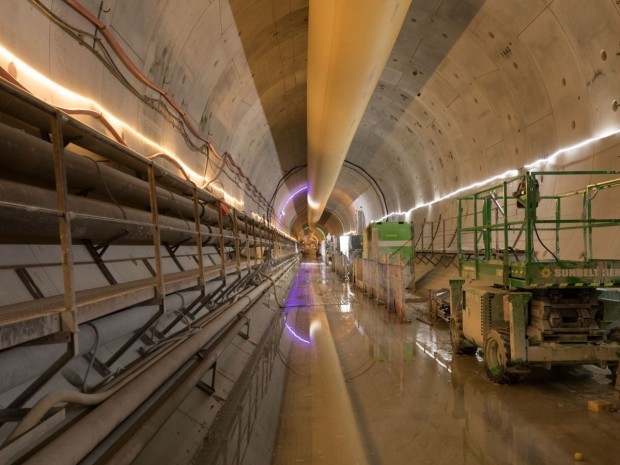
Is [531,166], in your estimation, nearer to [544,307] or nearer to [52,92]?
[544,307]

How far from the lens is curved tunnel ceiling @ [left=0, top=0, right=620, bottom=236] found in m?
4.22

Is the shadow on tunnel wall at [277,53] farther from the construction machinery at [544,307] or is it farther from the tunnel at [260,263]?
the construction machinery at [544,307]

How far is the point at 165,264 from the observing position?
525 cm

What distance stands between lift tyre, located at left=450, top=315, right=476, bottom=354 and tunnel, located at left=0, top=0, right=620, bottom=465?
1.4 inches

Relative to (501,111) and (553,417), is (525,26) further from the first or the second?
(553,417)

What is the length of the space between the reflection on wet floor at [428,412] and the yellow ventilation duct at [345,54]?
420 cm

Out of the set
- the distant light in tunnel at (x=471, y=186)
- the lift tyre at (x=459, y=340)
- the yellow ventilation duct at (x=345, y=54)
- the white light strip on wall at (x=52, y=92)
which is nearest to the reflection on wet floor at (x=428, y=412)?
the lift tyre at (x=459, y=340)

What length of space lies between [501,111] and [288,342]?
648cm

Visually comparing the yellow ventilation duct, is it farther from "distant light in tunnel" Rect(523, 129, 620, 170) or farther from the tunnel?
"distant light in tunnel" Rect(523, 129, 620, 170)

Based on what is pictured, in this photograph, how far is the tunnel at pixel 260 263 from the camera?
2371mm

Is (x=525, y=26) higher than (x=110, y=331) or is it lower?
higher

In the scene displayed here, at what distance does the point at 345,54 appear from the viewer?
5.60 metres

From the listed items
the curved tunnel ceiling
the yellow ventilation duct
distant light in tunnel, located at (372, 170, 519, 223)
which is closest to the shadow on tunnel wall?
the curved tunnel ceiling

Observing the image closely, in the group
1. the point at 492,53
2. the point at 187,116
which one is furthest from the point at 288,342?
the point at 492,53
